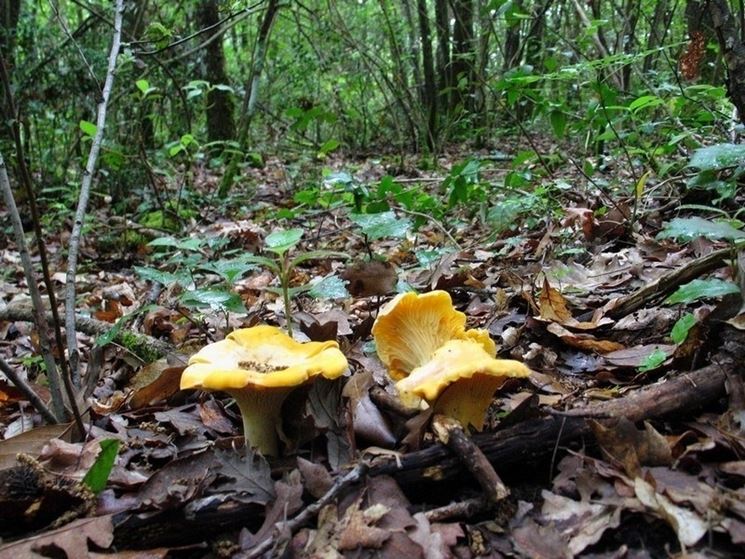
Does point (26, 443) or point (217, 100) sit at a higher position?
point (217, 100)

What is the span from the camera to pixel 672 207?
4.38 meters

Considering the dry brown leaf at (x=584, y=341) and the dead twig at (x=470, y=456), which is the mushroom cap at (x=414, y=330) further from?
the dry brown leaf at (x=584, y=341)

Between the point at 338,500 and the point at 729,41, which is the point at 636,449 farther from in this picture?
the point at 729,41

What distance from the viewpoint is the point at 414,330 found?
2129 mm

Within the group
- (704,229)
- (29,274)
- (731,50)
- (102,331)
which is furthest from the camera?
(102,331)

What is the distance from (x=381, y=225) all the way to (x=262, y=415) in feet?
4.13

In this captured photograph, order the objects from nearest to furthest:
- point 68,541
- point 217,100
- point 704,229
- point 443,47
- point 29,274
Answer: point 68,541, point 704,229, point 29,274, point 217,100, point 443,47

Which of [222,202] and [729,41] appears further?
[222,202]

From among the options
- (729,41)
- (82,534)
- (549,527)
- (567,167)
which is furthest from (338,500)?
(567,167)

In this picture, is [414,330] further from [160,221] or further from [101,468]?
[160,221]

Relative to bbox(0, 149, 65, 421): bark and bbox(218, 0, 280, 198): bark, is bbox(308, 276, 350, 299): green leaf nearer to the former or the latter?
bbox(0, 149, 65, 421): bark

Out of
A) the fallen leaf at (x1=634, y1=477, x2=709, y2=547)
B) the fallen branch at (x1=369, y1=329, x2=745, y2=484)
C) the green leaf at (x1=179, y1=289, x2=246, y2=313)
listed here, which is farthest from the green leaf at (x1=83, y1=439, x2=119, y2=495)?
the fallen leaf at (x1=634, y1=477, x2=709, y2=547)

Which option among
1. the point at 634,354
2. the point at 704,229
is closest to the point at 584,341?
the point at 634,354

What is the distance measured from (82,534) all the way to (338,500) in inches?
27.0
